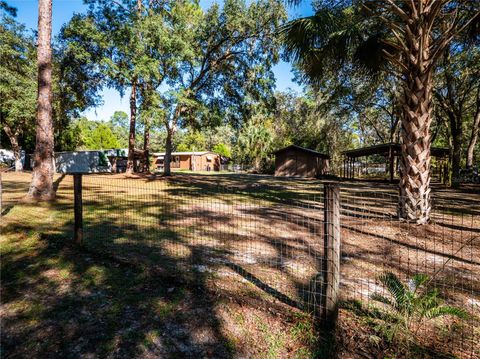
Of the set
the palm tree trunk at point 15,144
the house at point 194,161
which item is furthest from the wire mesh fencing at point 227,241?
the house at point 194,161

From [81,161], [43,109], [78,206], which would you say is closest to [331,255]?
[78,206]

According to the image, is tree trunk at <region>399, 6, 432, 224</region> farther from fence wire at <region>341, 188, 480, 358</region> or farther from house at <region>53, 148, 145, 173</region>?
house at <region>53, 148, 145, 173</region>

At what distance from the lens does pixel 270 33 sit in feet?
53.5

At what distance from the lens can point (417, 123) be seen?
18.4 ft

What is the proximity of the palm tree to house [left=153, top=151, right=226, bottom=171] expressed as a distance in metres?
37.0

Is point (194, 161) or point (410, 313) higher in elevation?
point (194, 161)

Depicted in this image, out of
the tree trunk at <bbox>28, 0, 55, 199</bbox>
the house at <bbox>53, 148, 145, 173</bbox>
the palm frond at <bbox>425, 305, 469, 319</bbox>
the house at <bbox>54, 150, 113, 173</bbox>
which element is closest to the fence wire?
the palm frond at <bbox>425, 305, 469, 319</bbox>

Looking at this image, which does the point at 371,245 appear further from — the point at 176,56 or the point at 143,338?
the point at 176,56

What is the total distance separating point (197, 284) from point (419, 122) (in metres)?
5.39

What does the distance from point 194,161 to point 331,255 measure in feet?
136

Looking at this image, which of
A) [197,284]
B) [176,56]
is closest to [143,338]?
[197,284]

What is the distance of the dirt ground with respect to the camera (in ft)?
7.43

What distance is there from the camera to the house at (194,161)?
4303cm

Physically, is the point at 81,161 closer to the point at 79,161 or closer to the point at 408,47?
the point at 79,161
